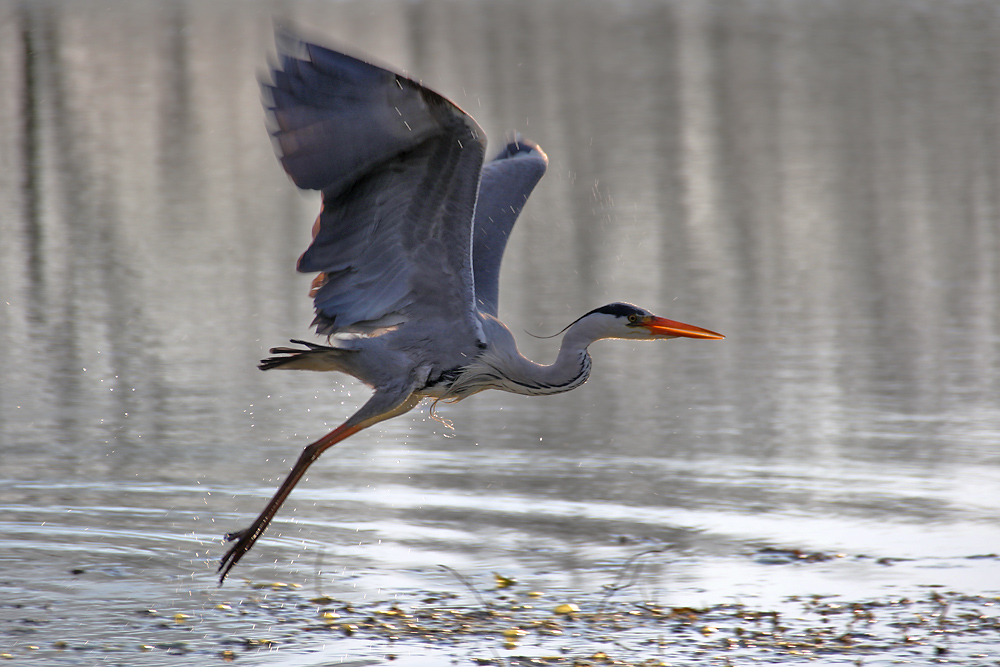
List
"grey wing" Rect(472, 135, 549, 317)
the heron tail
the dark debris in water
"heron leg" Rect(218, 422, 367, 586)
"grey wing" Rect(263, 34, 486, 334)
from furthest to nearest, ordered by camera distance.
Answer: "grey wing" Rect(472, 135, 549, 317)
the heron tail
"heron leg" Rect(218, 422, 367, 586)
"grey wing" Rect(263, 34, 486, 334)
the dark debris in water

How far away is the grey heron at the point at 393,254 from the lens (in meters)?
5.82

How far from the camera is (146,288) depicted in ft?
40.1

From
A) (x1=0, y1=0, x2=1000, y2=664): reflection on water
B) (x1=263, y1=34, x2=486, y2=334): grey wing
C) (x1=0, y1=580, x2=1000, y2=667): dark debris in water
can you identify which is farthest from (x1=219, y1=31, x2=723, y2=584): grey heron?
(x1=0, y1=0, x2=1000, y2=664): reflection on water

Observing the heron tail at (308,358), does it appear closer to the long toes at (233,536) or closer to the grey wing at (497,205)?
the long toes at (233,536)

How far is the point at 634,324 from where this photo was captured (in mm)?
7043

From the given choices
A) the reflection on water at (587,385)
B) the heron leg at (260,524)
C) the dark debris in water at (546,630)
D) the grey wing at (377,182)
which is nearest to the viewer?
the dark debris in water at (546,630)

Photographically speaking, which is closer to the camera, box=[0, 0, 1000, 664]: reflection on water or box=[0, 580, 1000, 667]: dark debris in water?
box=[0, 580, 1000, 667]: dark debris in water

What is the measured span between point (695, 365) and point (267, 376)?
2.95 m

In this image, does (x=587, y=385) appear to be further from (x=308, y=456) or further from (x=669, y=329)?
(x=308, y=456)

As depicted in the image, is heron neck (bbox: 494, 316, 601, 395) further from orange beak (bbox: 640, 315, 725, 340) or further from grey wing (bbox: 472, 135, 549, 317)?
grey wing (bbox: 472, 135, 549, 317)

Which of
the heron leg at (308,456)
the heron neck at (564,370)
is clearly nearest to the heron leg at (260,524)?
the heron leg at (308,456)

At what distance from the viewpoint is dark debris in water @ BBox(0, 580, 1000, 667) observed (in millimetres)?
5578

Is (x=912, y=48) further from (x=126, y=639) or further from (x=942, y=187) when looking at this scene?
(x=126, y=639)

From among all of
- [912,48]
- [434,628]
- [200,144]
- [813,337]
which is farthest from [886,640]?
[912,48]
